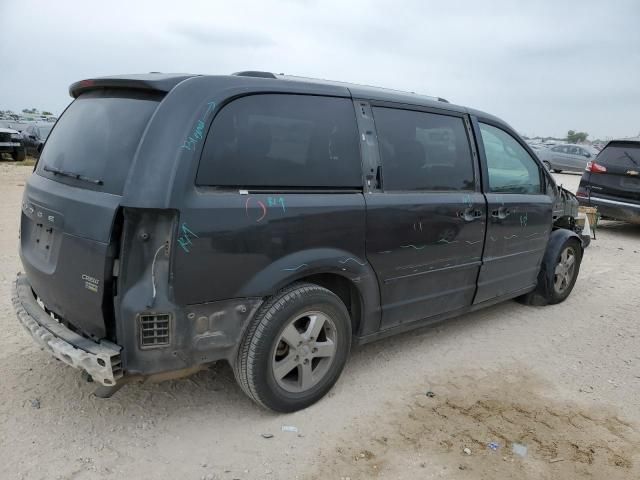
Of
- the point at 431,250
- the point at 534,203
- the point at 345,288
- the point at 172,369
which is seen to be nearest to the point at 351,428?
the point at 345,288

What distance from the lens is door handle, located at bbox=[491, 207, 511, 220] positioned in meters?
4.07

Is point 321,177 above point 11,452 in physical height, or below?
above

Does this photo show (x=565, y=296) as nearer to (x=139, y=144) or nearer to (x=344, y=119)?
(x=344, y=119)

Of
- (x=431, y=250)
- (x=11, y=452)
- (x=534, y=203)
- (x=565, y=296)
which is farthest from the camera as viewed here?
(x=565, y=296)

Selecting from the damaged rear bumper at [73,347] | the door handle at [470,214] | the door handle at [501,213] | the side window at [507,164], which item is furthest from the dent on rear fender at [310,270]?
the side window at [507,164]

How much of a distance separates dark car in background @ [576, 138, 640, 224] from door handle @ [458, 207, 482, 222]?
6.30m

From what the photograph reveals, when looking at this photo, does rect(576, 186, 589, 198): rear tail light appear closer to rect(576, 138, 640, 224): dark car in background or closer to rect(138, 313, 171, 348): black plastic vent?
rect(576, 138, 640, 224): dark car in background

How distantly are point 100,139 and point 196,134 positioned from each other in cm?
62

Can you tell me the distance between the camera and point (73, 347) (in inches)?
101

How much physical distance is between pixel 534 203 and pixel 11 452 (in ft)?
13.8

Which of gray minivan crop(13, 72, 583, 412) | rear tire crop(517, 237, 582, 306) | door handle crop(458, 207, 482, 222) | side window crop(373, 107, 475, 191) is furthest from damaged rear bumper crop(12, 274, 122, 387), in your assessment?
rear tire crop(517, 237, 582, 306)

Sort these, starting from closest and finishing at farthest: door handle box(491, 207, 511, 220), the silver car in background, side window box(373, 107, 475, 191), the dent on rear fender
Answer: the dent on rear fender < side window box(373, 107, 475, 191) < door handle box(491, 207, 511, 220) < the silver car in background

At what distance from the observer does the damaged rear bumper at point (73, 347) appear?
8.04 ft

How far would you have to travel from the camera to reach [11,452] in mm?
2633
